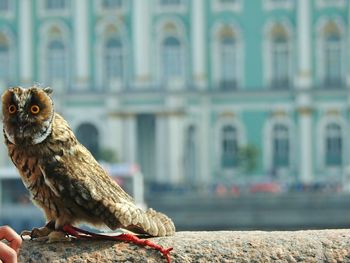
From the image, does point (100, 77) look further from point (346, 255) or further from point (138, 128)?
point (346, 255)

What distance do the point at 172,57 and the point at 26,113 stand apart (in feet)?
140

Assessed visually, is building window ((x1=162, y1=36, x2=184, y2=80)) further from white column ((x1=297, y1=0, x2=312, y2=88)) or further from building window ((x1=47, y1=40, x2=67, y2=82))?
white column ((x1=297, y1=0, x2=312, y2=88))

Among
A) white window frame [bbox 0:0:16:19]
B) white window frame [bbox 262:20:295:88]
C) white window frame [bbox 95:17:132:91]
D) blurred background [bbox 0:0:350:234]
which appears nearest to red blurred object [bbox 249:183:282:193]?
blurred background [bbox 0:0:350:234]

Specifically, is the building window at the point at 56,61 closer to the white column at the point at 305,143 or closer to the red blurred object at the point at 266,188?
the white column at the point at 305,143

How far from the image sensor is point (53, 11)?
1881 inches

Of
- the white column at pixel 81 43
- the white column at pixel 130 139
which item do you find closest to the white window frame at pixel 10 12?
the white column at pixel 81 43

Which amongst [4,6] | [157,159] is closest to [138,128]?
[157,159]

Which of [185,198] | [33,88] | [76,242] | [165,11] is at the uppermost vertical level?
[165,11]

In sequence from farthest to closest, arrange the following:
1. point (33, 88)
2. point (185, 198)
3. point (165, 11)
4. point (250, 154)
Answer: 1. point (165, 11)
2. point (250, 154)
3. point (185, 198)
4. point (33, 88)

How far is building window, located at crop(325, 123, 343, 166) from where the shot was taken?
4475cm

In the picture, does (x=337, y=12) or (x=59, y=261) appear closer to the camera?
(x=59, y=261)

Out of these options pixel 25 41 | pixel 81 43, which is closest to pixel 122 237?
pixel 81 43

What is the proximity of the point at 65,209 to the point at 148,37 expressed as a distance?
140 ft

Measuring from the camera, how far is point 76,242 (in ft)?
13.1
